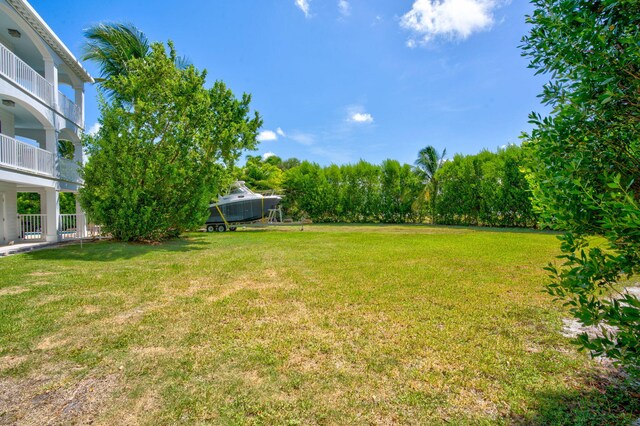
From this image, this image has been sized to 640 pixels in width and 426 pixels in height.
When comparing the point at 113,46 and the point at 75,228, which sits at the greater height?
the point at 113,46

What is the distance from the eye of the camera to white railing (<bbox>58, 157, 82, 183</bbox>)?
12.8 meters

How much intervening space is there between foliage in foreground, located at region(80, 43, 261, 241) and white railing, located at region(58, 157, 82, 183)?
1.42m

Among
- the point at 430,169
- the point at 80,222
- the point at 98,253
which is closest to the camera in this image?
the point at 98,253

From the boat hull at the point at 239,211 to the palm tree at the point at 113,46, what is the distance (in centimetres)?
903

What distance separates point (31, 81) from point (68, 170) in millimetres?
3694

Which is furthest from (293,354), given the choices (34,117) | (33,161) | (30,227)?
(30,227)

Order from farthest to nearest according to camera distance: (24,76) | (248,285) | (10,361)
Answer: (24,76), (248,285), (10,361)

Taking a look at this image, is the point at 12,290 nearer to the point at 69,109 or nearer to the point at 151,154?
the point at 151,154

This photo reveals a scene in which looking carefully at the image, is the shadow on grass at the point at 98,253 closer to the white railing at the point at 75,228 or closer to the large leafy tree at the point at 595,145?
the white railing at the point at 75,228

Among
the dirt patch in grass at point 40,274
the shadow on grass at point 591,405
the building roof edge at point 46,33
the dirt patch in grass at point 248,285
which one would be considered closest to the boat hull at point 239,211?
the building roof edge at point 46,33

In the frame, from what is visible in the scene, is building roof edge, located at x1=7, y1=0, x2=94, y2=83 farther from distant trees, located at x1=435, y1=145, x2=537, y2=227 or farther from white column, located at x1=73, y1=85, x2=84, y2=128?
distant trees, located at x1=435, y1=145, x2=537, y2=227

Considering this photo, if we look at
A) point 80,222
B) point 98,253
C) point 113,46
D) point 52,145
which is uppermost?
point 113,46

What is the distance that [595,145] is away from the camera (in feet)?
7.07

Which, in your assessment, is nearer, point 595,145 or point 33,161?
point 595,145
